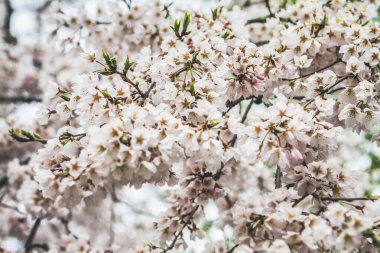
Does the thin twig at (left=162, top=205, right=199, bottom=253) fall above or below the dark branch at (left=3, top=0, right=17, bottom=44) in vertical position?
below

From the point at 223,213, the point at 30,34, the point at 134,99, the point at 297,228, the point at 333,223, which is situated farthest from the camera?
the point at 30,34

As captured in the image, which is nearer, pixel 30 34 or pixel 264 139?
pixel 264 139

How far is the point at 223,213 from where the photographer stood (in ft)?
15.6

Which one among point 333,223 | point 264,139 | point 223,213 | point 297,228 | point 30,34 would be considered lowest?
point 223,213

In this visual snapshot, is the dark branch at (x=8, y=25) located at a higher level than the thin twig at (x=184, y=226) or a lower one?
higher

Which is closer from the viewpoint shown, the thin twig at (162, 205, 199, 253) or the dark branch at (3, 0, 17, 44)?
the thin twig at (162, 205, 199, 253)

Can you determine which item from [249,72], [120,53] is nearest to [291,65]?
[249,72]

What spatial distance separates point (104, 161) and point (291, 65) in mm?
1795

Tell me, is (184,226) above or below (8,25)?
below

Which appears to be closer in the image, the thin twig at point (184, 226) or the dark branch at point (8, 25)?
the thin twig at point (184, 226)

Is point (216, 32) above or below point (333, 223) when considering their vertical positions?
above

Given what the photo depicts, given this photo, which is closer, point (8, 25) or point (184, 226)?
point (184, 226)

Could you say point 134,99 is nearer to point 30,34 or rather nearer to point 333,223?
point 333,223

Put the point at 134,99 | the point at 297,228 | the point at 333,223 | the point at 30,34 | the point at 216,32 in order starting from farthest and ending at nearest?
the point at 30,34, the point at 216,32, the point at 134,99, the point at 297,228, the point at 333,223
